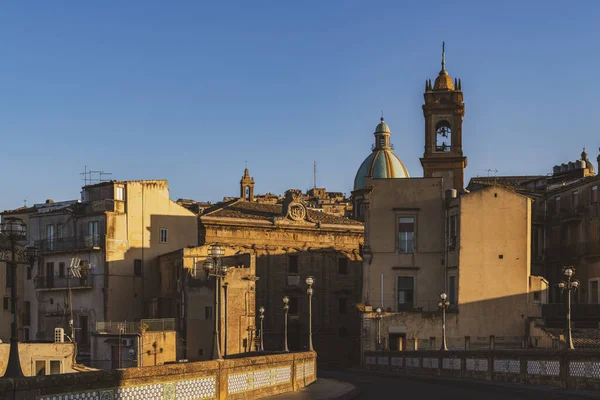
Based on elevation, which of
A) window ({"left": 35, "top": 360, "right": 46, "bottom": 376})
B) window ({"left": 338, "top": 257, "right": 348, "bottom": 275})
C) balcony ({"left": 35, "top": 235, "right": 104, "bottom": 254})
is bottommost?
window ({"left": 35, "top": 360, "right": 46, "bottom": 376})

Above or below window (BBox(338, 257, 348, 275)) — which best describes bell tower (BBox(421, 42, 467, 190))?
above

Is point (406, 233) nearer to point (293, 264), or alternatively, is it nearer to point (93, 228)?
point (293, 264)

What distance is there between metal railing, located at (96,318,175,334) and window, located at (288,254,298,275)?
18.9 m

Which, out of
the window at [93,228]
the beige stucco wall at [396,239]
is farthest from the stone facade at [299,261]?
the beige stucco wall at [396,239]

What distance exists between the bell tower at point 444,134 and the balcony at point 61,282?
26.3 metres

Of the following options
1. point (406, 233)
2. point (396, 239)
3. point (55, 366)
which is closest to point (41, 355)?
point (55, 366)

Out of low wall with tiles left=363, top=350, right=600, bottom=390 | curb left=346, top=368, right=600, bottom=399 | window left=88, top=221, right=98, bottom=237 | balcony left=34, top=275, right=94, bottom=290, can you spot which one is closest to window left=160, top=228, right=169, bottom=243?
window left=88, top=221, right=98, bottom=237

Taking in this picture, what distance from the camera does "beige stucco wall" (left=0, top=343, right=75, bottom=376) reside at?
5562cm

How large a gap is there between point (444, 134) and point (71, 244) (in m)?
29.7

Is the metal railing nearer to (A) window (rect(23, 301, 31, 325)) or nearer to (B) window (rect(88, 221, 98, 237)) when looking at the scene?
(B) window (rect(88, 221, 98, 237))

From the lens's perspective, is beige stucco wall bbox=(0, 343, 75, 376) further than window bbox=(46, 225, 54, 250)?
No

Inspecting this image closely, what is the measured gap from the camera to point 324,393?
33.7 metres

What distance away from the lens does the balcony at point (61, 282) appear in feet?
250

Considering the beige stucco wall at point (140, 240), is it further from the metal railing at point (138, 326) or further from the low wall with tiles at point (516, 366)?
the low wall with tiles at point (516, 366)
